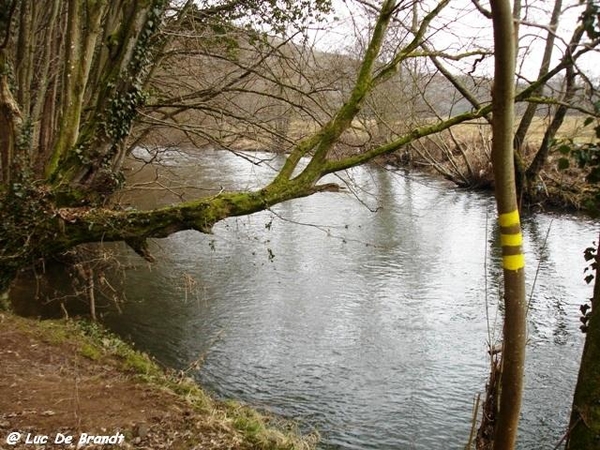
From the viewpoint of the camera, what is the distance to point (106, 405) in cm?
468

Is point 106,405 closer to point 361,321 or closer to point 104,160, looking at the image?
A: point 104,160

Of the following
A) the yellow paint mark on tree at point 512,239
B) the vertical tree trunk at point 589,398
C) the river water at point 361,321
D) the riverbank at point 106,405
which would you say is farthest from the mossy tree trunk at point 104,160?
the yellow paint mark on tree at point 512,239

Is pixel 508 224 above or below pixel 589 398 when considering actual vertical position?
above

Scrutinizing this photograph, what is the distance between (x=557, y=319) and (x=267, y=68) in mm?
6109

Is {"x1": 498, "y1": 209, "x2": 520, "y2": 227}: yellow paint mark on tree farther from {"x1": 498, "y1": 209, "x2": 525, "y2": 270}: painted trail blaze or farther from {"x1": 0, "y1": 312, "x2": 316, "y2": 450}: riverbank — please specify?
{"x1": 0, "y1": 312, "x2": 316, "y2": 450}: riverbank

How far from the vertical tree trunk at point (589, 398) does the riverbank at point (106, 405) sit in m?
2.31

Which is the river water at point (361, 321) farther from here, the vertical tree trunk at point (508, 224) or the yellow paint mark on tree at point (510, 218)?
the yellow paint mark on tree at point (510, 218)

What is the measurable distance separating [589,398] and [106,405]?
11.7ft

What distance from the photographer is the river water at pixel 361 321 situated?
6.61m

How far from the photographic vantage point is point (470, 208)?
703 inches

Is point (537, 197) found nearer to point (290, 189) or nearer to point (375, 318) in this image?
point (375, 318)

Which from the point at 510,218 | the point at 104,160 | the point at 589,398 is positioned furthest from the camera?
the point at 104,160

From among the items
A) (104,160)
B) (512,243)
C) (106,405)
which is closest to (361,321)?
(104,160)

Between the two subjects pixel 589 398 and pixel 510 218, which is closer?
pixel 510 218
